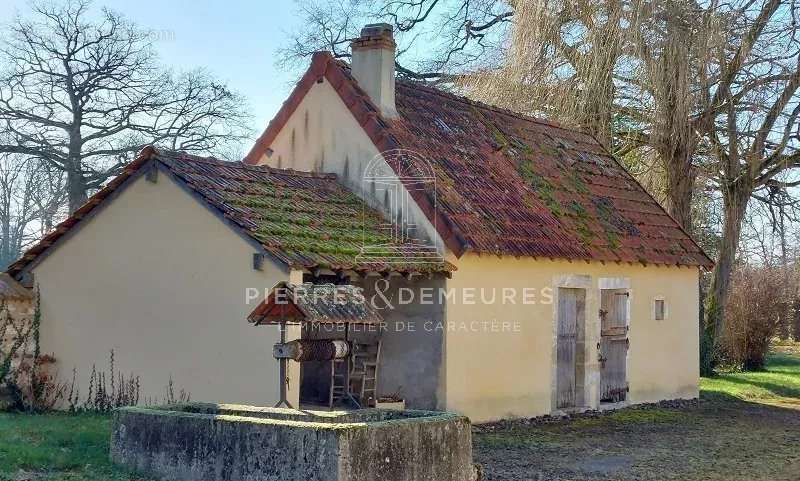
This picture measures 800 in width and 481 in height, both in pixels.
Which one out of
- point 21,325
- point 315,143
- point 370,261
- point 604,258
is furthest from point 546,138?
point 21,325

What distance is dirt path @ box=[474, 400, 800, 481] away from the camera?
10266 millimetres

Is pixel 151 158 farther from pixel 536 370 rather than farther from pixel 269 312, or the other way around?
pixel 536 370

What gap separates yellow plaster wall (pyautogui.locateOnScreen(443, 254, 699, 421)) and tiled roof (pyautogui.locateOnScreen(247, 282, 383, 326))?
3138 millimetres

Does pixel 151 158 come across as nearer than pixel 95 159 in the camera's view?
Yes

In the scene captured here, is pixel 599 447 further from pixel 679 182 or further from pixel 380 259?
pixel 679 182

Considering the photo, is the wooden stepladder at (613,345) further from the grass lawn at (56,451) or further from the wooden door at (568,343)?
the grass lawn at (56,451)

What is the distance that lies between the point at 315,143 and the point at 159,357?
4182 mm

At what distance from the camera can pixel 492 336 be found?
Result: 1355cm

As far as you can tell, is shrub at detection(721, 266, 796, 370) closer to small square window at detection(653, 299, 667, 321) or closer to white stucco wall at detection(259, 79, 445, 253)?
small square window at detection(653, 299, 667, 321)

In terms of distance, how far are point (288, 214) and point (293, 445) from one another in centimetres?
534

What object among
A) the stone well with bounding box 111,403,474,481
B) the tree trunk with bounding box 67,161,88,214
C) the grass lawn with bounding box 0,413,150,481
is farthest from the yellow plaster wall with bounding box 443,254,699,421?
the tree trunk with bounding box 67,161,88,214

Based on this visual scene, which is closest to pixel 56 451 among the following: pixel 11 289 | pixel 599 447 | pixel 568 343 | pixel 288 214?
pixel 288 214

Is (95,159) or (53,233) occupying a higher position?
(95,159)

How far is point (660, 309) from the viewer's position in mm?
17078
